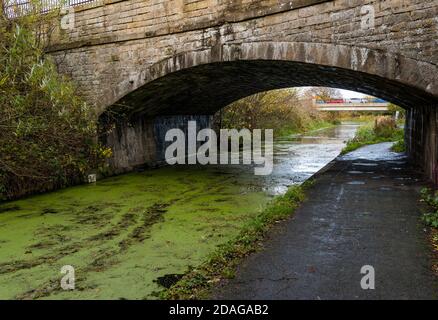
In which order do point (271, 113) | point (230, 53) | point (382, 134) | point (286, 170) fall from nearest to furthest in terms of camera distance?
1. point (230, 53)
2. point (286, 170)
3. point (382, 134)
4. point (271, 113)

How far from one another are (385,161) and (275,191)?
4314mm

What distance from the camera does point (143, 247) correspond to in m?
5.04

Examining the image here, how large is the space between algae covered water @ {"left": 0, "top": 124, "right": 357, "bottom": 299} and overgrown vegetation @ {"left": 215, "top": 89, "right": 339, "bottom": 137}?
913 centimetres

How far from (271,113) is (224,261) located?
67.8ft

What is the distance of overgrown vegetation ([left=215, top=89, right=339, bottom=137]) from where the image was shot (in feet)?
63.6

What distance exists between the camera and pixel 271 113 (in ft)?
78.8

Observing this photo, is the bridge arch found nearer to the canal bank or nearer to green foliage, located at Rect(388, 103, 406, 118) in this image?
the canal bank

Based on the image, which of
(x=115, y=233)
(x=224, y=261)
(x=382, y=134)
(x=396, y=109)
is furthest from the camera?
(x=396, y=109)

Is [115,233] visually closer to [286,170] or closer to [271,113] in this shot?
[286,170]

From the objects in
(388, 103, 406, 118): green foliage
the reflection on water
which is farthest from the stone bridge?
(388, 103, 406, 118): green foliage

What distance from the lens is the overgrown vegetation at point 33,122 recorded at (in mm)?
6379

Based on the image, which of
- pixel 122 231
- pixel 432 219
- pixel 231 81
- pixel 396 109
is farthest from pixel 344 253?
pixel 396 109

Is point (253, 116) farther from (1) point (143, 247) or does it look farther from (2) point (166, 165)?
(1) point (143, 247)

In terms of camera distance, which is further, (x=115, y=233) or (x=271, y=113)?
(x=271, y=113)
